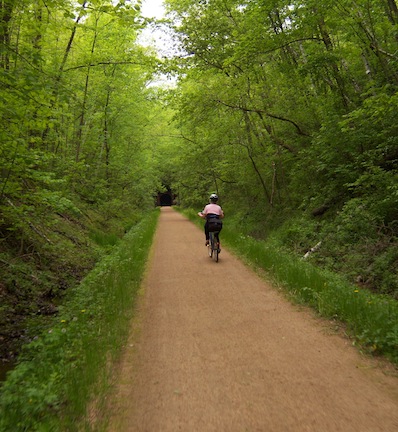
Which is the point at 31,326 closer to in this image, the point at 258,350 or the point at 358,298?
the point at 258,350

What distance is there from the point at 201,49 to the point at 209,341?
13.5 metres

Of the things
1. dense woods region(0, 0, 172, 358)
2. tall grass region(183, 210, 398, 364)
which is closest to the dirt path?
tall grass region(183, 210, 398, 364)

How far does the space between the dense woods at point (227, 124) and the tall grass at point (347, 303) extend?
1.52m

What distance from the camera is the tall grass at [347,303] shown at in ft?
12.9

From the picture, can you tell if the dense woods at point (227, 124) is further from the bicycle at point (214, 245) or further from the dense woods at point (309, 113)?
the bicycle at point (214, 245)

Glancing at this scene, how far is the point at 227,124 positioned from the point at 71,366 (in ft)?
46.9

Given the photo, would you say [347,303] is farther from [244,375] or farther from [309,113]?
[309,113]

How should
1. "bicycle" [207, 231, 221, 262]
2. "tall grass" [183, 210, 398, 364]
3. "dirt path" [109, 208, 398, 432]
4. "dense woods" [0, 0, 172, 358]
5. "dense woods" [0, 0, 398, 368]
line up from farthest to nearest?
"bicycle" [207, 231, 221, 262], "dense woods" [0, 0, 398, 368], "dense woods" [0, 0, 172, 358], "tall grass" [183, 210, 398, 364], "dirt path" [109, 208, 398, 432]

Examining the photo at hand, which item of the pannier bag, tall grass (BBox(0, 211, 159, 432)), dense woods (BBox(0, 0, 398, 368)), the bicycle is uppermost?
dense woods (BBox(0, 0, 398, 368))

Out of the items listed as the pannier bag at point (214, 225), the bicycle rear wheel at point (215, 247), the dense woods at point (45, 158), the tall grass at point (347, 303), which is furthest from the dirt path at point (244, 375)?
the pannier bag at point (214, 225)

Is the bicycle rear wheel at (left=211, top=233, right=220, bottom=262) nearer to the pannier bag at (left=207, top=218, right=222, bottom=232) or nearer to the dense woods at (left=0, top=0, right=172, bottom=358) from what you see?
the pannier bag at (left=207, top=218, right=222, bottom=232)

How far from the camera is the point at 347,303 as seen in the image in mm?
4828

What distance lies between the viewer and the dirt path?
2.76m

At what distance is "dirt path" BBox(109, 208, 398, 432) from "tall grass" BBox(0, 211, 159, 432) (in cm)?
27
